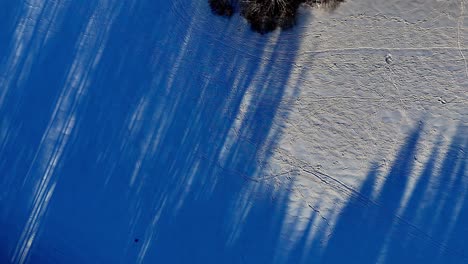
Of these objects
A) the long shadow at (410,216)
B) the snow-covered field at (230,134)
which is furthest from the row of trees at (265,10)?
the long shadow at (410,216)

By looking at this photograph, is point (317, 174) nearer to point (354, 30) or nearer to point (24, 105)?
point (354, 30)

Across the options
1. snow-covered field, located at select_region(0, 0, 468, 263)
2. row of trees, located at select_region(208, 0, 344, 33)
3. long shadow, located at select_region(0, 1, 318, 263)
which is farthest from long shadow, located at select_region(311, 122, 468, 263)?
row of trees, located at select_region(208, 0, 344, 33)

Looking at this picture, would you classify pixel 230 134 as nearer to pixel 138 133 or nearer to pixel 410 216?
pixel 138 133

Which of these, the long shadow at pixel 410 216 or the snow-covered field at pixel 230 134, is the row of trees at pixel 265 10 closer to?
the snow-covered field at pixel 230 134

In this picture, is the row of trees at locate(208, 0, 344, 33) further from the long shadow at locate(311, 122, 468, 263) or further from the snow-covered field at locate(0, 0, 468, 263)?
the long shadow at locate(311, 122, 468, 263)

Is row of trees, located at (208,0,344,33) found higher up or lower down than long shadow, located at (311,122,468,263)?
higher up

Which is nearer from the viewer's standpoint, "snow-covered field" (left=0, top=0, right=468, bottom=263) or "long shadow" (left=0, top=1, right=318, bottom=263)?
"snow-covered field" (left=0, top=0, right=468, bottom=263)
